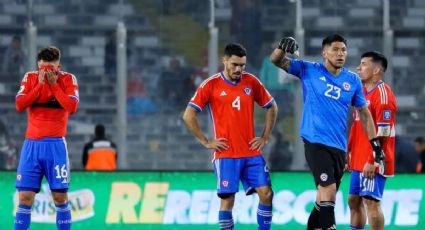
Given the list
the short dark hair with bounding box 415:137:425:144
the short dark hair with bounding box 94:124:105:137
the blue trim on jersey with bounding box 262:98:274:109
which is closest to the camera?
the blue trim on jersey with bounding box 262:98:274:109

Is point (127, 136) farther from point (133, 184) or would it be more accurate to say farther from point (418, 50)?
point (418, 50)

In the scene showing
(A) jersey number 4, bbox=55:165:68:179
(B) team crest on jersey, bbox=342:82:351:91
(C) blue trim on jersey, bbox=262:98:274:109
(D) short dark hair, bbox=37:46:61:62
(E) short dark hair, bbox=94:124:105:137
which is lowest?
(A) jersey number 4, bbox=55:165:68:179

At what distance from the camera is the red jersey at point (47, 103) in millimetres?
13141

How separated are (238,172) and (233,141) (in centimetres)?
31

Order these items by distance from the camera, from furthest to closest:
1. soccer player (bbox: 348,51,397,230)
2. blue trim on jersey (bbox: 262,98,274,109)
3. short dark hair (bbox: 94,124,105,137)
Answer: short dark hair (bbox: 94,124,105,137) < blue trim on jersey (bbox: 262,98,274,109) < soccer player (bbox: 348,51,397,230)

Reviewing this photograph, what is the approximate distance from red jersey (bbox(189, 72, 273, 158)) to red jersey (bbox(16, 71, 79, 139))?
123cm

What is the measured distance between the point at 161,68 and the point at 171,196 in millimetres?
4327

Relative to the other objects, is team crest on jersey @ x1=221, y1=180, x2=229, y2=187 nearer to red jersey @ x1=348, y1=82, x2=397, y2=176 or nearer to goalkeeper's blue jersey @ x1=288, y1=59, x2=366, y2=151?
goalkeeper's blue jersey @ x1=288, y1=59, x2=366, y2=151

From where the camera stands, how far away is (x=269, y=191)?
13.1 metres

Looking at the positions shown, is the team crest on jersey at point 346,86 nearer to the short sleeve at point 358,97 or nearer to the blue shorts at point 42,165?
the short sleeve at point 358,97

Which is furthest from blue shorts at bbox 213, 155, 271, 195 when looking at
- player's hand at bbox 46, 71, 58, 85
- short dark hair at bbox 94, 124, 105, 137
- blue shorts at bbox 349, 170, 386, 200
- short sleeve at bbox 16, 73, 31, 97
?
short dark hair at bbox 94, 124, 105, 137

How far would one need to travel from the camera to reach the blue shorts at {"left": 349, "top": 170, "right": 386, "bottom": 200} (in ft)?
43.9

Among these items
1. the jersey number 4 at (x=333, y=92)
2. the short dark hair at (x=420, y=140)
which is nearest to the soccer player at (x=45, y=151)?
the jersey number 4 at (x=333, y=92)

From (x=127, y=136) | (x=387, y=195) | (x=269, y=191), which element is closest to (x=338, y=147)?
(x=269, y=191)
